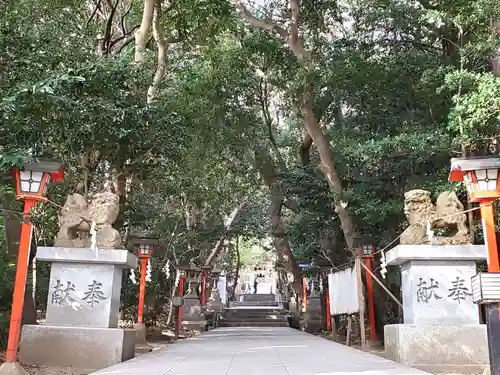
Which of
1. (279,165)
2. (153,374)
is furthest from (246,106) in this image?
(153,374)

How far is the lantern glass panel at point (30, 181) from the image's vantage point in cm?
648

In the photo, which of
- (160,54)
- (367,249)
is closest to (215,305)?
(367,249)

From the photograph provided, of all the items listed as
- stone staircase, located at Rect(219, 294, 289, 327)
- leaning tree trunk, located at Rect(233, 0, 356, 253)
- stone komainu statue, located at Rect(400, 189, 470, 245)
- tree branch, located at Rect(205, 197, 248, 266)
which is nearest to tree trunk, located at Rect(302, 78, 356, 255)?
leaning tree trunk, located at Rect(233, 0, 356, 253)

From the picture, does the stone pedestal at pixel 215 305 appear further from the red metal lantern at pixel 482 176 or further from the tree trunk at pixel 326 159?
the red metal lantern at pixel 482 176

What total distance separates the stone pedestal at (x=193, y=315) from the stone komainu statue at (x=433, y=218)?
11.1m

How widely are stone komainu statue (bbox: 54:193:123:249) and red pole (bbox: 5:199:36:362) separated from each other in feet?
2.28

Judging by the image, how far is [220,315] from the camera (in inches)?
757

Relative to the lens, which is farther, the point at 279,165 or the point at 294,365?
the point at 279,165

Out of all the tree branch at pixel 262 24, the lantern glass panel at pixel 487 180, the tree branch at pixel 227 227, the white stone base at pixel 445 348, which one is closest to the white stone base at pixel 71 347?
→ the white stone base at pixel 445 348

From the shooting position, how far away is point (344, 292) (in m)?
10.7

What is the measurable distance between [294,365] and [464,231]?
10.6 feet

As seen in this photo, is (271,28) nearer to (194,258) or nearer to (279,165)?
(279,165)

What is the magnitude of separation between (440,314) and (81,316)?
5.14 meters

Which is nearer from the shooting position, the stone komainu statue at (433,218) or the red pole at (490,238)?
the red pole at (490,238)
